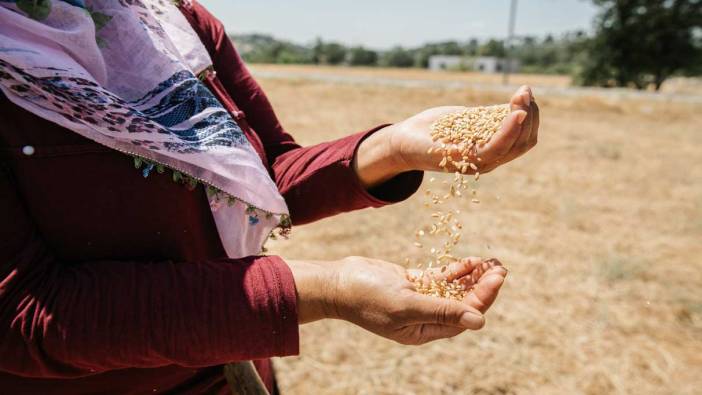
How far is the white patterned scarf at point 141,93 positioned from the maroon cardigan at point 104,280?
0.04 m

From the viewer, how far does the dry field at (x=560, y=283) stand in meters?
2.68

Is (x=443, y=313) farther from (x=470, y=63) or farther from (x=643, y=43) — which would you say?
(x=470, y=63)

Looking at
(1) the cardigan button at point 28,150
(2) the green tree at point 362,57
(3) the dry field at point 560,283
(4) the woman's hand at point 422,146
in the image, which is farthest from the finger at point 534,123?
(2) the green tree at point 362,57

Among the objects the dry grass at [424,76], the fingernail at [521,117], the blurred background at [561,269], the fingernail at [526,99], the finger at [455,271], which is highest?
the fingernail at [526,99]

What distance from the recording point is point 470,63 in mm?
48250

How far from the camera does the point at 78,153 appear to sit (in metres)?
0.82

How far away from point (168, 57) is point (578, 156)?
280 inches

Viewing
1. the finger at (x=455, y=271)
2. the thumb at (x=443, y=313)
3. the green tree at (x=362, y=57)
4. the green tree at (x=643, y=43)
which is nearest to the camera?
the thumb at (x=443, y=313)

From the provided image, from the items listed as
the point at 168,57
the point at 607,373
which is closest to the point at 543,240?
the point at 607,373

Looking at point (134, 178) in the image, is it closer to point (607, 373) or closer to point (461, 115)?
point (461, 115)

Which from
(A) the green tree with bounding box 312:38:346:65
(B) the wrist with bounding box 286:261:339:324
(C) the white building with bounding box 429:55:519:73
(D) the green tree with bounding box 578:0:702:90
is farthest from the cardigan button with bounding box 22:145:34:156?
(C) the white building with bounding box 429:55:519:73

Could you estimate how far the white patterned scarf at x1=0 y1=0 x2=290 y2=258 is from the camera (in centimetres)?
79

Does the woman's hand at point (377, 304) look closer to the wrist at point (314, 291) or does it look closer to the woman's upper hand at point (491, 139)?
the wrist at point (314, 291)

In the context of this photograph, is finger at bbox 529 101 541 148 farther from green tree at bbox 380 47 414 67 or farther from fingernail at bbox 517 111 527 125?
green tree at bbox 380 47 414 67
